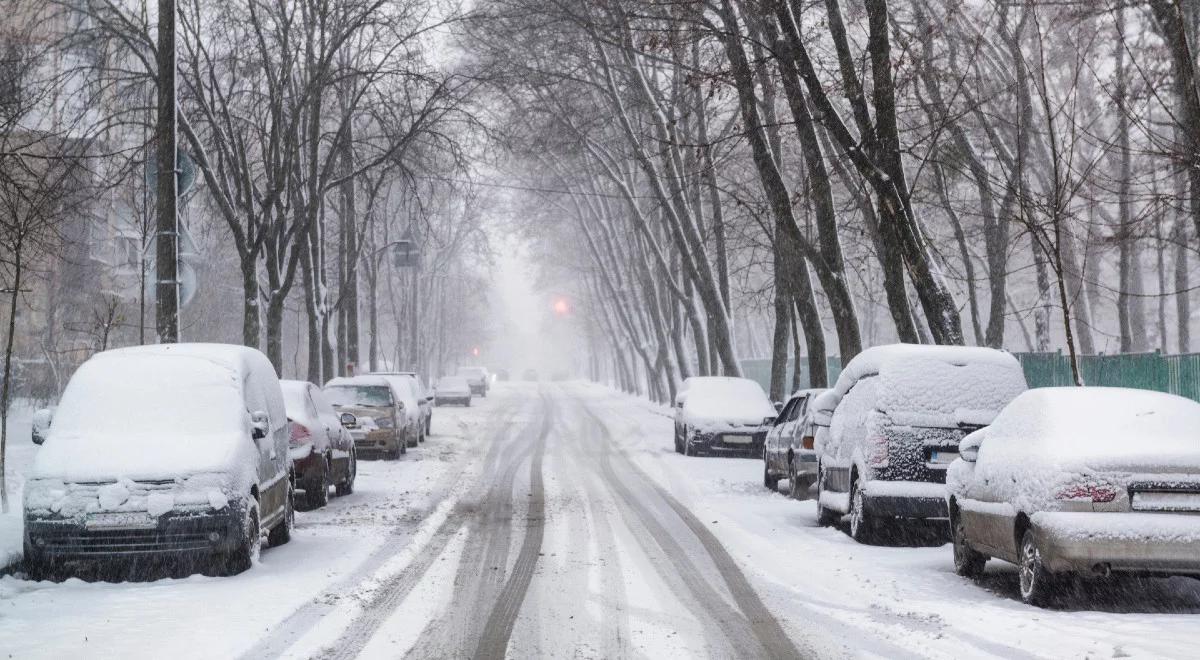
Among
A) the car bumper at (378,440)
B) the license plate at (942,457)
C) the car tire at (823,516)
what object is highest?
the license plate at (942,457)

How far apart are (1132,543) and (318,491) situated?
10931 millimetres

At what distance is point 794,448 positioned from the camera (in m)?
18.8

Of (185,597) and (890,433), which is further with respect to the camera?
(890,433)

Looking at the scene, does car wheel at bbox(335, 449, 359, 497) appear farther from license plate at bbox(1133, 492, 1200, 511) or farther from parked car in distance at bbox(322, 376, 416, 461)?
license plate at bbox(1133, 492, 1200, 511)

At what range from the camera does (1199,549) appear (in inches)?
351

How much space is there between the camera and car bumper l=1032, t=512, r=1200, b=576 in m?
8.92

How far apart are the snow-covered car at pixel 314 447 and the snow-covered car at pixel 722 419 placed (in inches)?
392

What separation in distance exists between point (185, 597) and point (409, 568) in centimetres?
206

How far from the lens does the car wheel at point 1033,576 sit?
9.34 metres

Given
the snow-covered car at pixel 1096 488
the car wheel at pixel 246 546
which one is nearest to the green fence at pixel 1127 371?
the snow-covered car at pixel 1096 488

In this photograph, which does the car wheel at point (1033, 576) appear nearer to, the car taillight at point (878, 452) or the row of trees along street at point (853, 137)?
the car taillight at point (878, 452)

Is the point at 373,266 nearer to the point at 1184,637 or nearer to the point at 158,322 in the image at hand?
the point at 158,322

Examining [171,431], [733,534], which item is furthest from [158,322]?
[733,534]

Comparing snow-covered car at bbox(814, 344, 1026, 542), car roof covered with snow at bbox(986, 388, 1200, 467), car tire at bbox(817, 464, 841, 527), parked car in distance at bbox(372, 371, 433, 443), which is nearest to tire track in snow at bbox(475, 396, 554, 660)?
car tire at bbox(817, 464, 841, 527)
